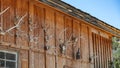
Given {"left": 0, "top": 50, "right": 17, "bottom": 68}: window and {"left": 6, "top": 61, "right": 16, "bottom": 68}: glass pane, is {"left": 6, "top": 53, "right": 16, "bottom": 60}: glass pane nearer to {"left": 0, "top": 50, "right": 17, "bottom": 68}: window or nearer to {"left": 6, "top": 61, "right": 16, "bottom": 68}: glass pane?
{"left": 0, "top": 50, "right": 17, "bottom": 68}: window

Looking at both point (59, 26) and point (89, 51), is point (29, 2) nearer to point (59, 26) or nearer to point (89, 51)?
point (59, 26)

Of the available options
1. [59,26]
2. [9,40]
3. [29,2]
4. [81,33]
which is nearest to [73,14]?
[59,26]

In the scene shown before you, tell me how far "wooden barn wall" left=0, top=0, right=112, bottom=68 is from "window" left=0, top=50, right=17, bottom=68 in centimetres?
13

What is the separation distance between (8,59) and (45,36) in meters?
2.00

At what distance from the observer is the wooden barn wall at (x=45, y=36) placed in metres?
9.68

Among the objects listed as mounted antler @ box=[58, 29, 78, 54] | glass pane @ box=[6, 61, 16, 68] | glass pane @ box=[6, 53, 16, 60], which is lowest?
glass pane @ box=[6, 61, 16, 68]

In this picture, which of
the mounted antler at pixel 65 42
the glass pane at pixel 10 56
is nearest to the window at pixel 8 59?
the glass pane at pixel 10 56

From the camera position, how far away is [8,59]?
953cm

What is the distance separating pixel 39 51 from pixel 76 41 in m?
2.80

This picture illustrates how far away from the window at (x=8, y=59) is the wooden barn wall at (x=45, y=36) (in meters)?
0.13

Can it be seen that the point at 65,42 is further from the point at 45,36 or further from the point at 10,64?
the point at 10,64

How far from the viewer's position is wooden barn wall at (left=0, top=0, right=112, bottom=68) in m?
9.68

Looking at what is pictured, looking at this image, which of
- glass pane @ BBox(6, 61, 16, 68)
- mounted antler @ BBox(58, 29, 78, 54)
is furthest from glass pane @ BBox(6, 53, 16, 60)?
mounted antler @ BBox(58, 29, 78, 54)

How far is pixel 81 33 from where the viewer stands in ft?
45.7
